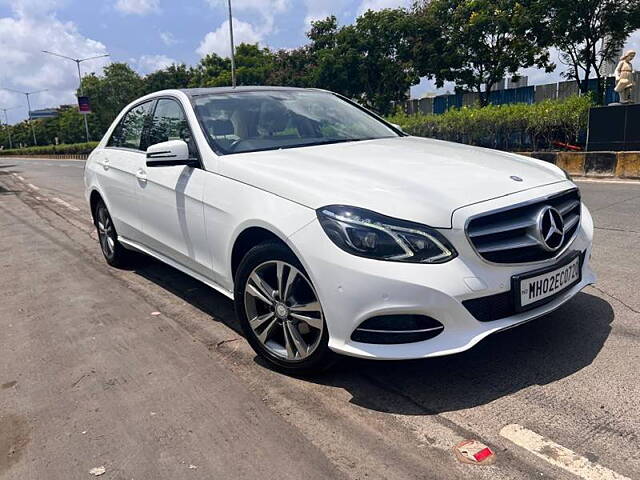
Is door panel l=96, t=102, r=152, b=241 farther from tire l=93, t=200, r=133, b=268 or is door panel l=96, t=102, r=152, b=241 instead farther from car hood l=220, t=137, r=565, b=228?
car hood l=220, t=137, r=565, b=228

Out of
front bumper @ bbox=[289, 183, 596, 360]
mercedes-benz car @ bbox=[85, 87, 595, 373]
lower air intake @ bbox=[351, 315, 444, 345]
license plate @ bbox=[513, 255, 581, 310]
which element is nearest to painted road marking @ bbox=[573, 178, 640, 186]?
mercedes-benz car @ bbox=[85, 87, 595, 373]

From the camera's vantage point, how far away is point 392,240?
2645mm

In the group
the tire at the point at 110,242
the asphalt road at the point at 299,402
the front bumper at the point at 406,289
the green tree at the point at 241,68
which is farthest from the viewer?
the green tree at the point at 241,68

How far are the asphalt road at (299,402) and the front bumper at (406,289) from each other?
1.14 feet

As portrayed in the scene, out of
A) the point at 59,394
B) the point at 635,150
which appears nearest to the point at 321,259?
the point at 59,394

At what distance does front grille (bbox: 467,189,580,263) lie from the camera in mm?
2727

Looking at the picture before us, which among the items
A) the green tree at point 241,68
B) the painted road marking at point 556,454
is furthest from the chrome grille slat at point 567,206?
the green tree at point 241,68

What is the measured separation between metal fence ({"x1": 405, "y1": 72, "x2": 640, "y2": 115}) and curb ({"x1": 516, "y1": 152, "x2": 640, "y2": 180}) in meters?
9.12

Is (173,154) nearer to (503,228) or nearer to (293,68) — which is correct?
(503,228)

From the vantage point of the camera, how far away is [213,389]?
10.2ft

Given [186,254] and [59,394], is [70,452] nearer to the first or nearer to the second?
[59,394]

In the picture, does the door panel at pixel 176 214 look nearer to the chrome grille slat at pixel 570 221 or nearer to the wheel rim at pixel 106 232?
the wheel rim at pixel 106 232

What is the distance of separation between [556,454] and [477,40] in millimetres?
23841

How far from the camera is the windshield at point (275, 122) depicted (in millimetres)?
3828
